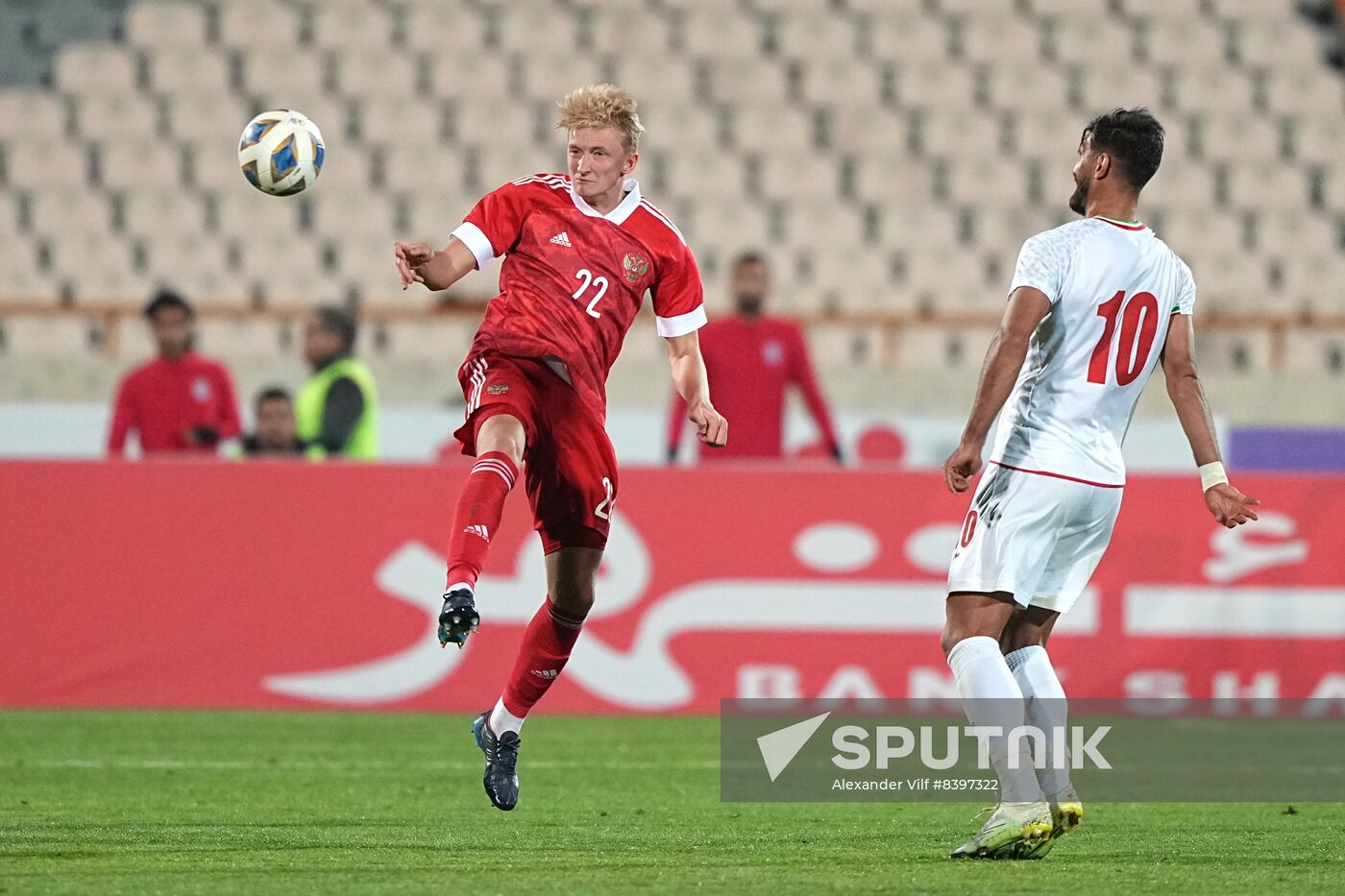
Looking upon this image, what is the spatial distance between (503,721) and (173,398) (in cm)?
549

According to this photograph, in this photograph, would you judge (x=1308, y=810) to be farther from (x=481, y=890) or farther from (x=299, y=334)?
(x=299, y=334)

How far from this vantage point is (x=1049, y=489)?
5500 millimetres

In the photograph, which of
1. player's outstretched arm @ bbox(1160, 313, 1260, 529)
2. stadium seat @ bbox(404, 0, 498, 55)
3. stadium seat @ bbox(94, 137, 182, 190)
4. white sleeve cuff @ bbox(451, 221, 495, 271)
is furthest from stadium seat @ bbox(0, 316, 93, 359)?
player's outstretched arm @ bbox(1160, 313, 1260, 529)

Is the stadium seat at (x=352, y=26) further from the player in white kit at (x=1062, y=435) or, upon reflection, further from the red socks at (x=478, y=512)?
the player in white kit at (x=1062, y=435)

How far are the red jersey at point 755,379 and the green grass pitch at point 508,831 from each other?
2.81 m

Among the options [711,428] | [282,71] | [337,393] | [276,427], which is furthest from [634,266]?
[282,71]

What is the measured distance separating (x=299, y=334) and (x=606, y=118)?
9.14 metres

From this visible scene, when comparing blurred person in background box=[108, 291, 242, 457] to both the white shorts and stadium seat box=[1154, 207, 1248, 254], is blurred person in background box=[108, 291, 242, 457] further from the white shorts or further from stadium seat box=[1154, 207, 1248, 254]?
stadium seat box=[1154, 207, 1248, 254]

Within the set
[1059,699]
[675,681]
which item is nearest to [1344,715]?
[675,681]

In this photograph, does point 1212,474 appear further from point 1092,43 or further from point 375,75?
point 1092,43

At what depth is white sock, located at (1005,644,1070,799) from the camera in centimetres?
556

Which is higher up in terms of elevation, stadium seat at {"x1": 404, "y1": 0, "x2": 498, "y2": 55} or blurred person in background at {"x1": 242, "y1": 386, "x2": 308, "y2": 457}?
stadium seat at {"x1": 404, "y1": 0, "x2": 498, "y2": 55}

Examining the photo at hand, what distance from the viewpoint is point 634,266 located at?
6.34 meters

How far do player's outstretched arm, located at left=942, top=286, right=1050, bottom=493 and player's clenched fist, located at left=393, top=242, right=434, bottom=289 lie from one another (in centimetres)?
164
